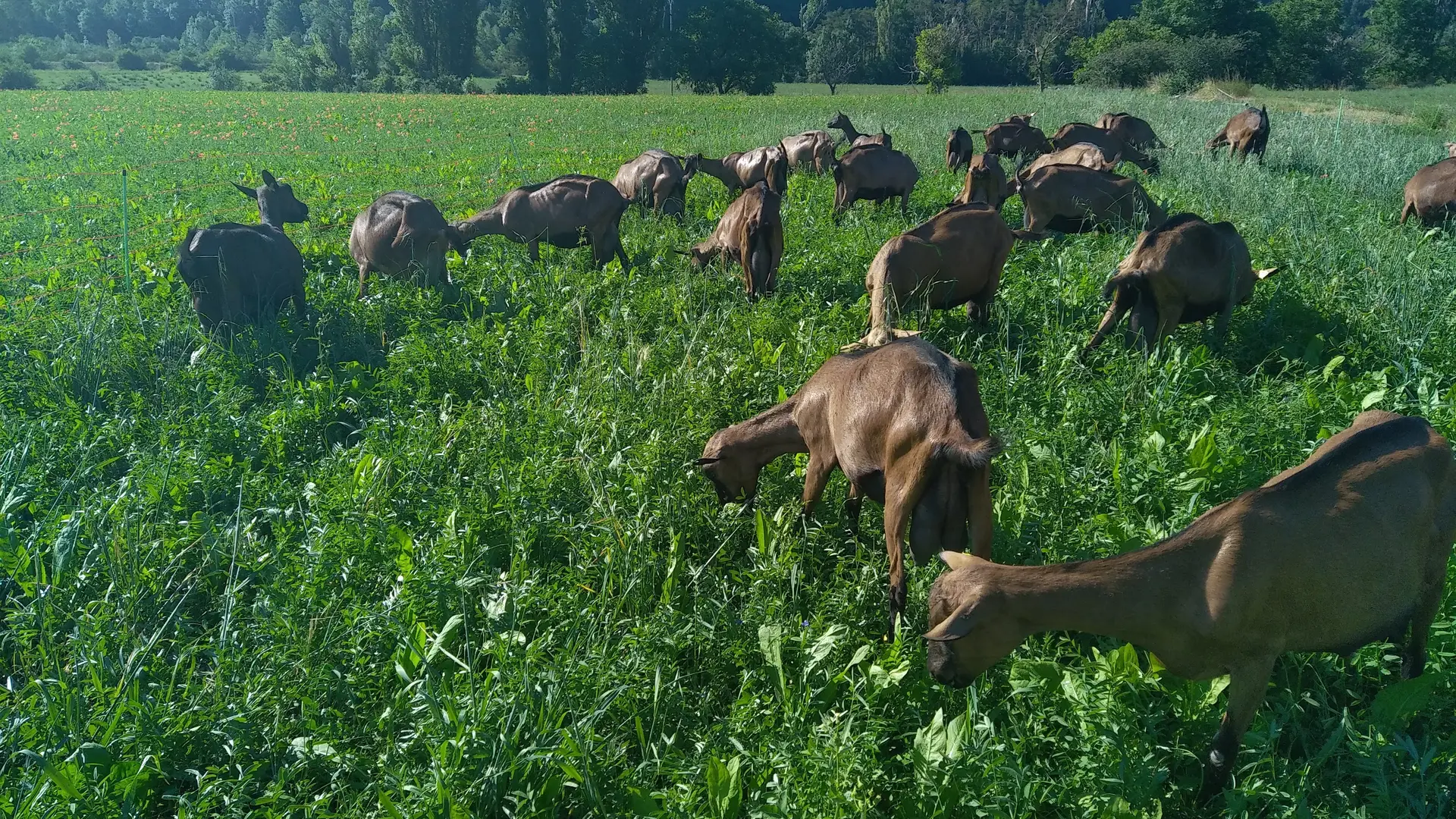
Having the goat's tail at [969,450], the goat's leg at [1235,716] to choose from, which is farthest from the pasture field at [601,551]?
the goat's tail at [969,450]

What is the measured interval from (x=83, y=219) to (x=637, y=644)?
1275 cm

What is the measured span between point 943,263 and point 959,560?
4.44 m

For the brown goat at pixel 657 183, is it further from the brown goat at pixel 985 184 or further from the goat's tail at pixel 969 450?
the goat's tail at pixel 969 450

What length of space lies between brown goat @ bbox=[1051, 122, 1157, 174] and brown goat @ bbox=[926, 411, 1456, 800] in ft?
45.2

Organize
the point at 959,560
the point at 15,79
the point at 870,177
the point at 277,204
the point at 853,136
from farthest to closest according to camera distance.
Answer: the point at 15,79
the point at 853,136
the point at 870,177
the point at 277,204
the point at 959,560

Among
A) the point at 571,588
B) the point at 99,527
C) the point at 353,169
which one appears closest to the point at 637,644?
the point at 571,588

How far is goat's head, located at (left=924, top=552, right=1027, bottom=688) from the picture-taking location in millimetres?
2824

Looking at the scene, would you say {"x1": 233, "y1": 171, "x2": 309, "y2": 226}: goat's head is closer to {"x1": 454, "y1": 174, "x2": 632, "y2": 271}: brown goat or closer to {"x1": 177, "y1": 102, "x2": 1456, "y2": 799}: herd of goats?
{"x1": 454, "y1": 174, "x2": 632, "y2": 271}: brown goat

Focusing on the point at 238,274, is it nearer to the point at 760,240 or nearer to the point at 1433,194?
the point at 760,240

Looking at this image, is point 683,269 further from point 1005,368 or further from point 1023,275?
point 1005,368

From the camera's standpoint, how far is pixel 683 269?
9359 mm

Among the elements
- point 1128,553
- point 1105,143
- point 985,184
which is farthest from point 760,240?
point 1105,143

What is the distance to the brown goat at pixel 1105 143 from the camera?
1550 centimetres

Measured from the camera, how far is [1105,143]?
52.9 feet
